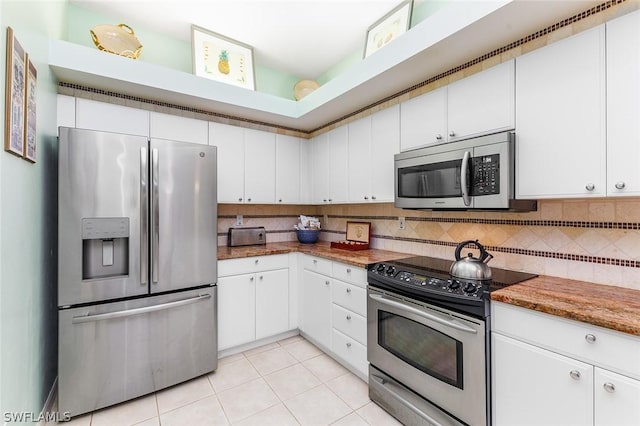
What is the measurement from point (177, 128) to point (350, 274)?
2.02 metres

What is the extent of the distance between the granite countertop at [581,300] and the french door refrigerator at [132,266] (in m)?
2.03

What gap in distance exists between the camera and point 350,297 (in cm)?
231

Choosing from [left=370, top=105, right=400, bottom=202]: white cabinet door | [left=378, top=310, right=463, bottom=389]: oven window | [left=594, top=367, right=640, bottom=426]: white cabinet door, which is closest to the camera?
[left=594, top=367, right=640, bottom=426]: white cabinet door

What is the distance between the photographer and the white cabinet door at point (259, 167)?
3.09 m

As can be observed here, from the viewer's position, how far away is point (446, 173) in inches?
75.1

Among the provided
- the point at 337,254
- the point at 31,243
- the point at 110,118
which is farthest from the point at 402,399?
the point at 110,118

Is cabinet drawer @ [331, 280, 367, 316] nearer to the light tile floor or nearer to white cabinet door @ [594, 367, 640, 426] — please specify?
the light tile floor

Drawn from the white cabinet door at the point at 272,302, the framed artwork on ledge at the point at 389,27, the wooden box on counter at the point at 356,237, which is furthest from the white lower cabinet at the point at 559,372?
the framed artwork on ledge at the point at 389,27

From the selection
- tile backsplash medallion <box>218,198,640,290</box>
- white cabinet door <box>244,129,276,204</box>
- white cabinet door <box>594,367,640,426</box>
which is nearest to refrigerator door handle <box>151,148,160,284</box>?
white cabinet door <box>244,129,276,204</box>

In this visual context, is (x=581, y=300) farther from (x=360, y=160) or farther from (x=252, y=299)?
(x=252, y=299)

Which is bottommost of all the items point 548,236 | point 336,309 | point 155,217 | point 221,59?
point 336,309

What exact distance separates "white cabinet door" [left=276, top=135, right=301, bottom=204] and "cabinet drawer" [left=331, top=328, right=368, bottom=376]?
5.10 ft

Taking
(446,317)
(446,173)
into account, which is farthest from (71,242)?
(446,173)

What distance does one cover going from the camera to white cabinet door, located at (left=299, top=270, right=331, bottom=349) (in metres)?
2.57
